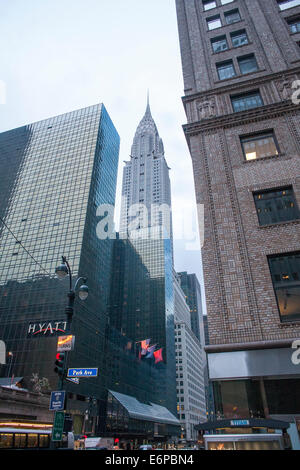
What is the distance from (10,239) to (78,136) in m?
37.4

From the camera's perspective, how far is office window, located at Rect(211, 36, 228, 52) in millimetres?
25531

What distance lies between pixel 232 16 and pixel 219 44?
407 cm

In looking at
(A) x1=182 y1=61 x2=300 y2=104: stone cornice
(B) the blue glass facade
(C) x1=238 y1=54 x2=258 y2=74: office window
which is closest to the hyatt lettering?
(A) x1=182 y1=61 x2=300 y2=104: stone cornice

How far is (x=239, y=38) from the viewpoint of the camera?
25578mm

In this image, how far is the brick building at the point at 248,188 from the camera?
13234mm

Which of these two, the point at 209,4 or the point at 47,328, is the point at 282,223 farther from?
the point at 47,328

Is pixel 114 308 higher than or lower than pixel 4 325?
higher

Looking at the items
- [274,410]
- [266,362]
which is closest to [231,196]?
[266,362]

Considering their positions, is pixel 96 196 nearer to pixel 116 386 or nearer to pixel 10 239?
pixel 10 239

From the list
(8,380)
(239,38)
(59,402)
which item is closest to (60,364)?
(59,402)

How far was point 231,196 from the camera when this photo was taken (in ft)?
59.2

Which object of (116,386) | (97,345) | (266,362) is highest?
(97,345)

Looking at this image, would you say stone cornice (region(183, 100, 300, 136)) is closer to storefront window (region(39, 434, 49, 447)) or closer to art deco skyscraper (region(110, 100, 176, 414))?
storefront window (region(39, 434, 49, 447))

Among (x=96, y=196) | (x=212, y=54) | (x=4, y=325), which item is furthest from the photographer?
(x=96, y=196)
